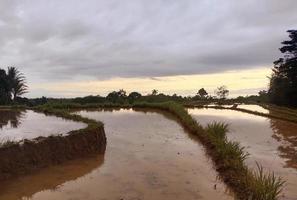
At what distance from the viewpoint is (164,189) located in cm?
902

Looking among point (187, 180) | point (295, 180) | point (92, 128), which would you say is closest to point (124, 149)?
point (92, 128)

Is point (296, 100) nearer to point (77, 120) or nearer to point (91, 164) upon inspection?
point (77, 120)

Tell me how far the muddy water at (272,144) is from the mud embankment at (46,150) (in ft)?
14.4

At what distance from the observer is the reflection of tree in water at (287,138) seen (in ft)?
42.1

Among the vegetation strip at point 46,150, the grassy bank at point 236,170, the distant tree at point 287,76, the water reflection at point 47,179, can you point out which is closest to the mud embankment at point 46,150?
the vegetation strip at point 46,150

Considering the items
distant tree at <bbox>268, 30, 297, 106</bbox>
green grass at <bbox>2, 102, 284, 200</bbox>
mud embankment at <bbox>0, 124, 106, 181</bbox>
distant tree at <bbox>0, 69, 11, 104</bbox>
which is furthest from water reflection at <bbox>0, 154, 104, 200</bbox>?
distant tree at <bbox>0, 69, 11, 104</bbox>

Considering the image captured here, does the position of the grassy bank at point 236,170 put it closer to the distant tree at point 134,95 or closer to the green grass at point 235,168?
the green grass at point 235,168

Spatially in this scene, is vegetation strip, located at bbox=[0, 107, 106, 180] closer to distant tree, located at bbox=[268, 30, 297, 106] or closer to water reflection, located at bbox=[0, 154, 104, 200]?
water reflection, located at bbox=[0, 154, 104, 200]

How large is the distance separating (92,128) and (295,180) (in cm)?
583

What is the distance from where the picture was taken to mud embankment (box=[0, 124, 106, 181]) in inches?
375

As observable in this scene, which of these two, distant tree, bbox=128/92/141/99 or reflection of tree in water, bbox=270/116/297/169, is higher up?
distant tree, bbox=128/92/141/99

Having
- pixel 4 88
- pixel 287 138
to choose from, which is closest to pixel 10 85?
pixel 4 88

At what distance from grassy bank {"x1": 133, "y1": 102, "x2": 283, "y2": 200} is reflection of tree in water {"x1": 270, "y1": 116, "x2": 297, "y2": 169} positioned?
1410 millimetres

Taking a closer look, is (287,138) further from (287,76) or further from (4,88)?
(4,88)
